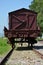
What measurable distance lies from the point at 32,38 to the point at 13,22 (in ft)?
8.45

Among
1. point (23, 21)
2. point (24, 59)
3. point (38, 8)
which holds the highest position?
point (38, 8)

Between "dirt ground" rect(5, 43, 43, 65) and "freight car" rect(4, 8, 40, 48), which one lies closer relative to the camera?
"dirt ground" rect(5, 43, 43, 65)

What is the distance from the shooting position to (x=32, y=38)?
26.1 meters

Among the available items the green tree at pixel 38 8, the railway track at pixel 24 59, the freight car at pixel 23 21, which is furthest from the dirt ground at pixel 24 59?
the green tree at pixel 38 8

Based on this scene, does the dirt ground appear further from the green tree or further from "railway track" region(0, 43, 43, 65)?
the green tree

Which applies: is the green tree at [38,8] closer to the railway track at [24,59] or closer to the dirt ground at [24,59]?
the dirt ground at [24,59]

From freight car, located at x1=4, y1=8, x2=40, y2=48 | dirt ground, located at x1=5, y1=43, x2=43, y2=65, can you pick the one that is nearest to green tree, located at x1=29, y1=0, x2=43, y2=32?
freight car, located at x1=4, y1=8, x2=40, y2=48

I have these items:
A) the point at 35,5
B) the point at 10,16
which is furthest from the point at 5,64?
the point at 35,5

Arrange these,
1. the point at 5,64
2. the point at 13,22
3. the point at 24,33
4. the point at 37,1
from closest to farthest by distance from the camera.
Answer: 1. the point at 5,64
2. the point at 24,33
3. the point at 13,22
4. the point at 37,1

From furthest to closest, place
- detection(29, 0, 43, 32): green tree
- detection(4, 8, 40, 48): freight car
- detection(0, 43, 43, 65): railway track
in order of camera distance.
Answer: detection(29, 0, 43, 32): green tree < detection(4, 8, 40, 48): freight car < detection(0, 43, 43, 65): railway track

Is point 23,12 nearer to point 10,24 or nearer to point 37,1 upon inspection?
point 10,24

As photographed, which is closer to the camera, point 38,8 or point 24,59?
point 24,59

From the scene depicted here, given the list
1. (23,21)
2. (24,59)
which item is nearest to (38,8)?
(23,21)

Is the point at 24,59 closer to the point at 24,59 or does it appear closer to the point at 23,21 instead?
the point at 24,59
